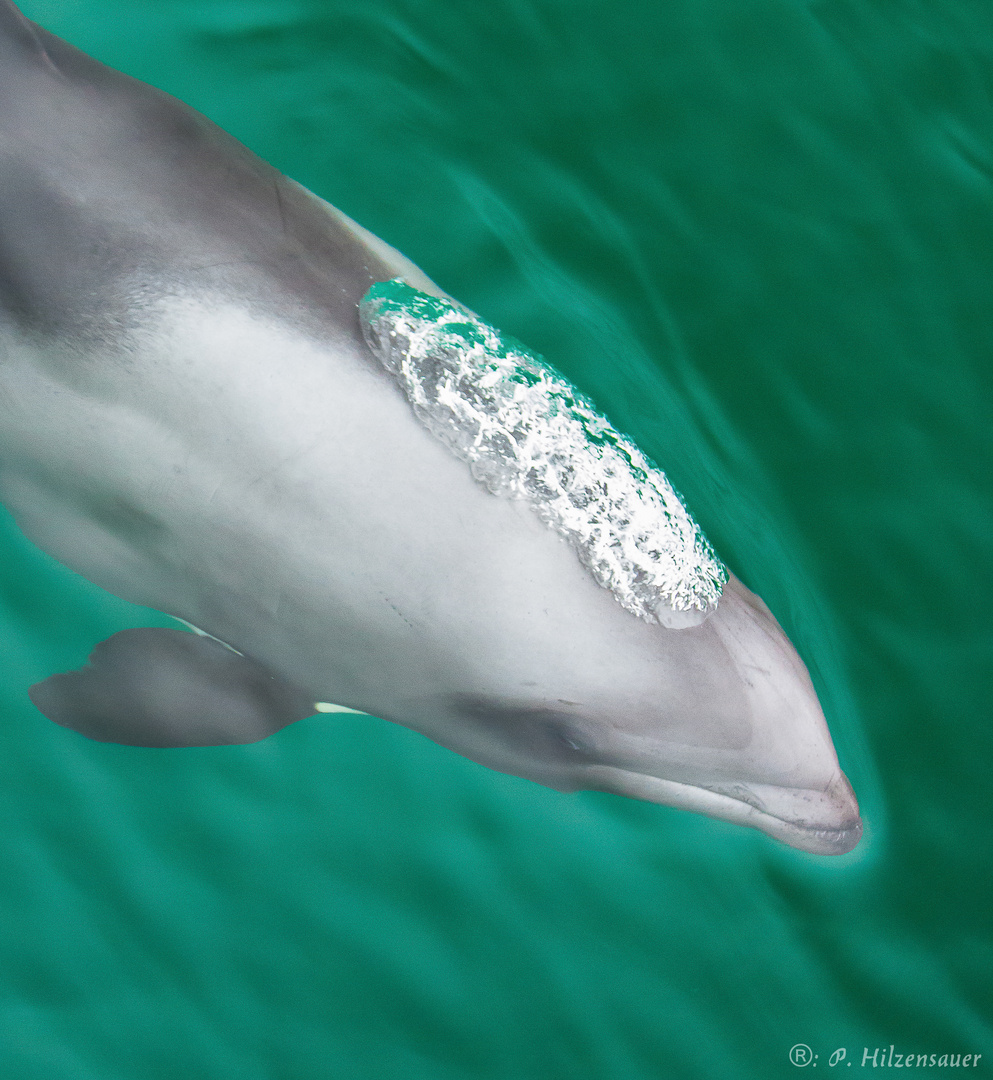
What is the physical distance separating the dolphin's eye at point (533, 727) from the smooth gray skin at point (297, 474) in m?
0.01

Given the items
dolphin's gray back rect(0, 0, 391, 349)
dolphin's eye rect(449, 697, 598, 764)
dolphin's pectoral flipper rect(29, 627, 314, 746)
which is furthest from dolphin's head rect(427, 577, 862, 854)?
dolphin's gray back rect(0, 0, 391, 349)

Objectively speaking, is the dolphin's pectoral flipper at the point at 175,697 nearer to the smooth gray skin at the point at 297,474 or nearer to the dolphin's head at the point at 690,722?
the smooth gray skin at the point at 297,474

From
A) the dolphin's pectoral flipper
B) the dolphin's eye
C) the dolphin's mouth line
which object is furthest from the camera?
the dolphin's pectoral flipper

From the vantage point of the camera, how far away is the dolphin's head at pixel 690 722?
448 cm

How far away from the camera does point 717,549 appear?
20.0 feet

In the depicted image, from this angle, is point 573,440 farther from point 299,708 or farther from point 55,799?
point 55,799

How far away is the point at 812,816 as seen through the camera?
15.8 feet

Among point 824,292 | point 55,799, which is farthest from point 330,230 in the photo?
point 824,292

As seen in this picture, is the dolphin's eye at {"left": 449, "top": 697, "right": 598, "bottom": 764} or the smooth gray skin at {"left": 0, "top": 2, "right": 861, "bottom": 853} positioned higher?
the smooth gray skin at {"left": 0, "top": 2, "right": 861, "bottom": 853}

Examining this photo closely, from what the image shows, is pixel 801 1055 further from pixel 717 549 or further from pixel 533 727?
pixel 717 549

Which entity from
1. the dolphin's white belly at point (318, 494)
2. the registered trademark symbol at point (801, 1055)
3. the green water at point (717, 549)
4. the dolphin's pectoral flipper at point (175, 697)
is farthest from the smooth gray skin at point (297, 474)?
the registered trademark symbol at point (801, 1055)

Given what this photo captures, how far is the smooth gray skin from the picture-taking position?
4.39 metres

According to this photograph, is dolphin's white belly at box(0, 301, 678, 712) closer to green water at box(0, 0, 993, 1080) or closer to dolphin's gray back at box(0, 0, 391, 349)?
dolphin's gray back at box(0, 0, 391, 349)

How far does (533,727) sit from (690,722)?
69 centimetres
